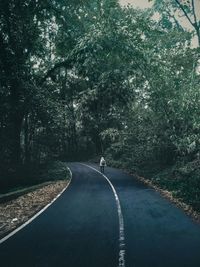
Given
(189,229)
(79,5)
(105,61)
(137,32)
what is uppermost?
(79,5)

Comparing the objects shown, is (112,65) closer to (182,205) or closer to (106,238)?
(182,205)

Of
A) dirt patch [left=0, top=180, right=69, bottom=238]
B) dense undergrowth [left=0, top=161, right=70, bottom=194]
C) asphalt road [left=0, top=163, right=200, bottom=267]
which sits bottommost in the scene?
asphalt road [left=0, top=163, right=200, bottom=267]

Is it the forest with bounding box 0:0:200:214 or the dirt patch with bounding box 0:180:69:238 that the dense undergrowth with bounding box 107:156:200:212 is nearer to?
the forest with bounding box 0:0:200:214

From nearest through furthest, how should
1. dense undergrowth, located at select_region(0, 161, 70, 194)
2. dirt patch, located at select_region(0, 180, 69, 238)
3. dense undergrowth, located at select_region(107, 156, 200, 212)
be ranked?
dirt patch, located at select_region(0, 180, 69, 238) → dense undergrowth, located at select_region(107, 156, 200, 212) → dense undergrowth, located at select_region(0, 161, 70, 194)

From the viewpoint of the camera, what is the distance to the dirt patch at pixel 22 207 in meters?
12.0

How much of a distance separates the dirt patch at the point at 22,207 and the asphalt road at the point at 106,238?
583 mm

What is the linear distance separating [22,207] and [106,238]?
6.49 meters

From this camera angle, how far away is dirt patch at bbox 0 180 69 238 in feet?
39.4

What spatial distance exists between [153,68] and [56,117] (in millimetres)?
9669

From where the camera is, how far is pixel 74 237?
33.2ft

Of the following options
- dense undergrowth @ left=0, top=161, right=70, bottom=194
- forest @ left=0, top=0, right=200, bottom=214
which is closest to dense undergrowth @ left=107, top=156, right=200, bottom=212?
forest @ left=0, top=0, right=200, bottom=214

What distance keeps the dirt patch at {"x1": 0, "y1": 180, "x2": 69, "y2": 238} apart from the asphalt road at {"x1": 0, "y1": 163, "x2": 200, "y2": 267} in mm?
583

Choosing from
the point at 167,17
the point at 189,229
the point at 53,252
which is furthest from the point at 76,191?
the point at 167,17

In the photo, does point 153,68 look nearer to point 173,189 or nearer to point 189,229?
point 173,189
